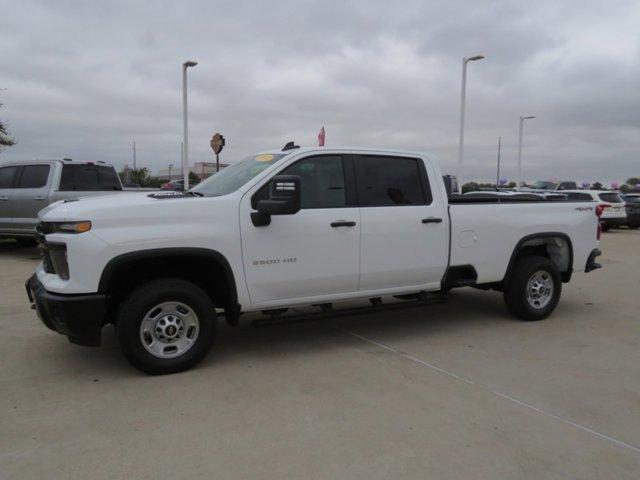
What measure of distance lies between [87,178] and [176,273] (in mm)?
7787

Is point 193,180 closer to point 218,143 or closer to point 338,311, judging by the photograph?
point 218,143

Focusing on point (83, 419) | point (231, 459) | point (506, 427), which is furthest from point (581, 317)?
point (83, 419)

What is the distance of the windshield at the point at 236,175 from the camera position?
504 centimetres

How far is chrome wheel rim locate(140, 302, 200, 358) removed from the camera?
445cm

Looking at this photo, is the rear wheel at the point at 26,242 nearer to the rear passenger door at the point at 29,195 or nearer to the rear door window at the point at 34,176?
the rear passenger door at the point at 29,195

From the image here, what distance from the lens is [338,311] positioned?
533 cm

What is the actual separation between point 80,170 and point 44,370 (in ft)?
25.5

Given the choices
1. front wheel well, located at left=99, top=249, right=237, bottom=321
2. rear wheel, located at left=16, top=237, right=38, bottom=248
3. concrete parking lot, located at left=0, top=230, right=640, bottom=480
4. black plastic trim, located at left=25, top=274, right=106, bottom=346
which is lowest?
concrete parking lot, located at left=0, top=230, right=640, bottom=480

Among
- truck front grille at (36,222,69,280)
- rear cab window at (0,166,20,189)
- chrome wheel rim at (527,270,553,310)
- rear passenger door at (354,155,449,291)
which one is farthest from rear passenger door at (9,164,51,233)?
chrome wheel rim at (527,270,553,310)

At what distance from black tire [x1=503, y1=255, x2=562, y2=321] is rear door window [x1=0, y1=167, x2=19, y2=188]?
10208mm

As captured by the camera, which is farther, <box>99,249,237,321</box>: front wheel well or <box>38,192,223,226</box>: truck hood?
<box>99,249,237,321</box>: front wheel well

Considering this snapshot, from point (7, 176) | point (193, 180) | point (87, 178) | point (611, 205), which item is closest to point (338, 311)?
point (87, 178)

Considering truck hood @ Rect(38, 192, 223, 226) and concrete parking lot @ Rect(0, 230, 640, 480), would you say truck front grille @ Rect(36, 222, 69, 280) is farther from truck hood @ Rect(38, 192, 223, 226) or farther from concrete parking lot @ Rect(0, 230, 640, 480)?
concrete parking lot @ Rect(0, 230, 640, 480)

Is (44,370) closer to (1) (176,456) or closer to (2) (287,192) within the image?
(1) (176,456)
